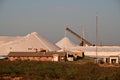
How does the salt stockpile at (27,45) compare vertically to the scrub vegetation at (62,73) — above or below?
above

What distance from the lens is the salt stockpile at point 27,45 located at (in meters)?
50.2

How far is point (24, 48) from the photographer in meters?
50.2

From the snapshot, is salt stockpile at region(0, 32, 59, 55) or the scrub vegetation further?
salt stockpile at region(0, 32, 59, 55)

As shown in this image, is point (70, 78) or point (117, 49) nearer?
point (70, 78)

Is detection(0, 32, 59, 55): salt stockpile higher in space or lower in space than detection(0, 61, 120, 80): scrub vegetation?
higher

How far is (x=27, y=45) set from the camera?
2004 inches

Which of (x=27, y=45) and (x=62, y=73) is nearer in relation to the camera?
(x=62, y=73)

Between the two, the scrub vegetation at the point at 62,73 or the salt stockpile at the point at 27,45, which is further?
the salt stockpile at the point at 27,45

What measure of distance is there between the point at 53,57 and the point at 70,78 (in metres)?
20.1

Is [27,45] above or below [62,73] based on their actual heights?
above

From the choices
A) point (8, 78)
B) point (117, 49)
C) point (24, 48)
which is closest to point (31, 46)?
point (24, 48)

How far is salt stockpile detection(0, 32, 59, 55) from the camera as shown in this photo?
50178mm

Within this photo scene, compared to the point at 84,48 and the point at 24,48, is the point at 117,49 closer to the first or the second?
the point at 84,48

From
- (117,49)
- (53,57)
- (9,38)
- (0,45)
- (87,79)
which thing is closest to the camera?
(87,79)
